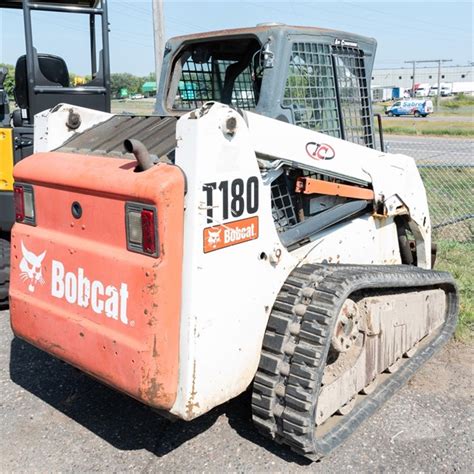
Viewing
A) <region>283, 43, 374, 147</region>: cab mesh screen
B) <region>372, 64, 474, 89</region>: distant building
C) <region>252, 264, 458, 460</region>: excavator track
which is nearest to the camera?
<region>252, 264, 458, 460</region>: excavator track

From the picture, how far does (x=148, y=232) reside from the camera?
260cm

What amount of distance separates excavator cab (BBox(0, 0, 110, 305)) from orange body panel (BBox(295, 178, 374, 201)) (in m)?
2.63

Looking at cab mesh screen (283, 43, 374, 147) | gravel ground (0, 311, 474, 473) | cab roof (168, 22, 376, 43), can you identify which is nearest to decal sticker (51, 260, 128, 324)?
gravel ground (0, 311, 474, 473)

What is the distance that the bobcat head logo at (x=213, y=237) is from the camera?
265cm

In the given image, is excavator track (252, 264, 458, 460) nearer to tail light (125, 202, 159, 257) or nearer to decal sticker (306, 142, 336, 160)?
decal sticker (306, 142, 336, 160)

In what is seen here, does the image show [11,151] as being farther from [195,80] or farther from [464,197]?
[464,197]

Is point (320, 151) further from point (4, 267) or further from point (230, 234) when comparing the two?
point (4, 267)

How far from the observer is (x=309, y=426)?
288 cm

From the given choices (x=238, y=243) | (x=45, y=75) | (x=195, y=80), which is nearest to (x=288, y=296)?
(x=238, y=243)

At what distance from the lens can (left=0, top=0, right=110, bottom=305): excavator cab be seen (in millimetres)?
4863

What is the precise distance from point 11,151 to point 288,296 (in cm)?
286

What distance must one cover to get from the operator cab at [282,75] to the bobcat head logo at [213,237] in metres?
0.94

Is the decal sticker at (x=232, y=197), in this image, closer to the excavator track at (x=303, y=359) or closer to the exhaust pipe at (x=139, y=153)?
the exhaust pipe at (x=139, y=153)

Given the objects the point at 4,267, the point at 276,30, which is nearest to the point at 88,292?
the point at 276,30
